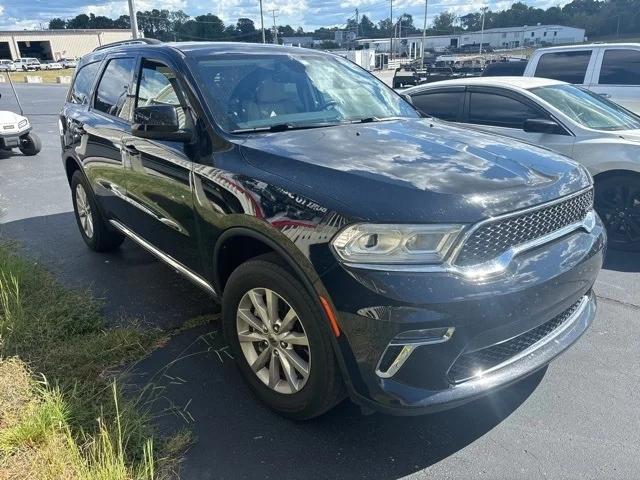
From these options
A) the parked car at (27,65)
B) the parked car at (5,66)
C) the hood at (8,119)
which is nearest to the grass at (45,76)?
the parked car at (5,66)

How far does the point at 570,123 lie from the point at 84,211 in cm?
500

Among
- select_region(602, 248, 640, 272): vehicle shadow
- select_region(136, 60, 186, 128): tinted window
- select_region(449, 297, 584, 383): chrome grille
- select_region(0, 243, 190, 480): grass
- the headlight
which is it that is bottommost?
select_region(602, 248, 640, 272): vehicle shadow

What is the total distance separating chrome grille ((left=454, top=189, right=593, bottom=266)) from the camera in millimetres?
2211

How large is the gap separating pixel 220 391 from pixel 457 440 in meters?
1.33

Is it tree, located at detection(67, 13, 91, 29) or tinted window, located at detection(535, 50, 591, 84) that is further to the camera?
tree, located at detection(67, 13, 91, 29)

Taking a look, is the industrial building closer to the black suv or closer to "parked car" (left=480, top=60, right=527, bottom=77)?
"parked car" (left=480, top=60, right=527, bottom=77)

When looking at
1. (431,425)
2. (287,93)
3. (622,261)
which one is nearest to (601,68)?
(622,261)

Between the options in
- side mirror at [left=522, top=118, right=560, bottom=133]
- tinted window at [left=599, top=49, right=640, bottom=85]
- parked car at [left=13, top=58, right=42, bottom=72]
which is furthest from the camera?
parked car at [left=13, top=58, right=42, bottom=72]

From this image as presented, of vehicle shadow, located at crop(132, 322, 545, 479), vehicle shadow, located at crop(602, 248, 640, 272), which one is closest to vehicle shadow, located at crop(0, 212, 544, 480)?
vehicle shadow, located at crop(132, 322, 545, 479)

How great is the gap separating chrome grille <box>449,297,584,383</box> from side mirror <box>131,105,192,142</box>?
197 centimetres

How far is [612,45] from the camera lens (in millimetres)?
8117

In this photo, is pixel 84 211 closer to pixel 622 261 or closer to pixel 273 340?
pixel 273 340

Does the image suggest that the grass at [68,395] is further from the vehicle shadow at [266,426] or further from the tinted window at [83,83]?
the tinted window at [83,83]

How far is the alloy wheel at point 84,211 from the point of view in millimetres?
5180
